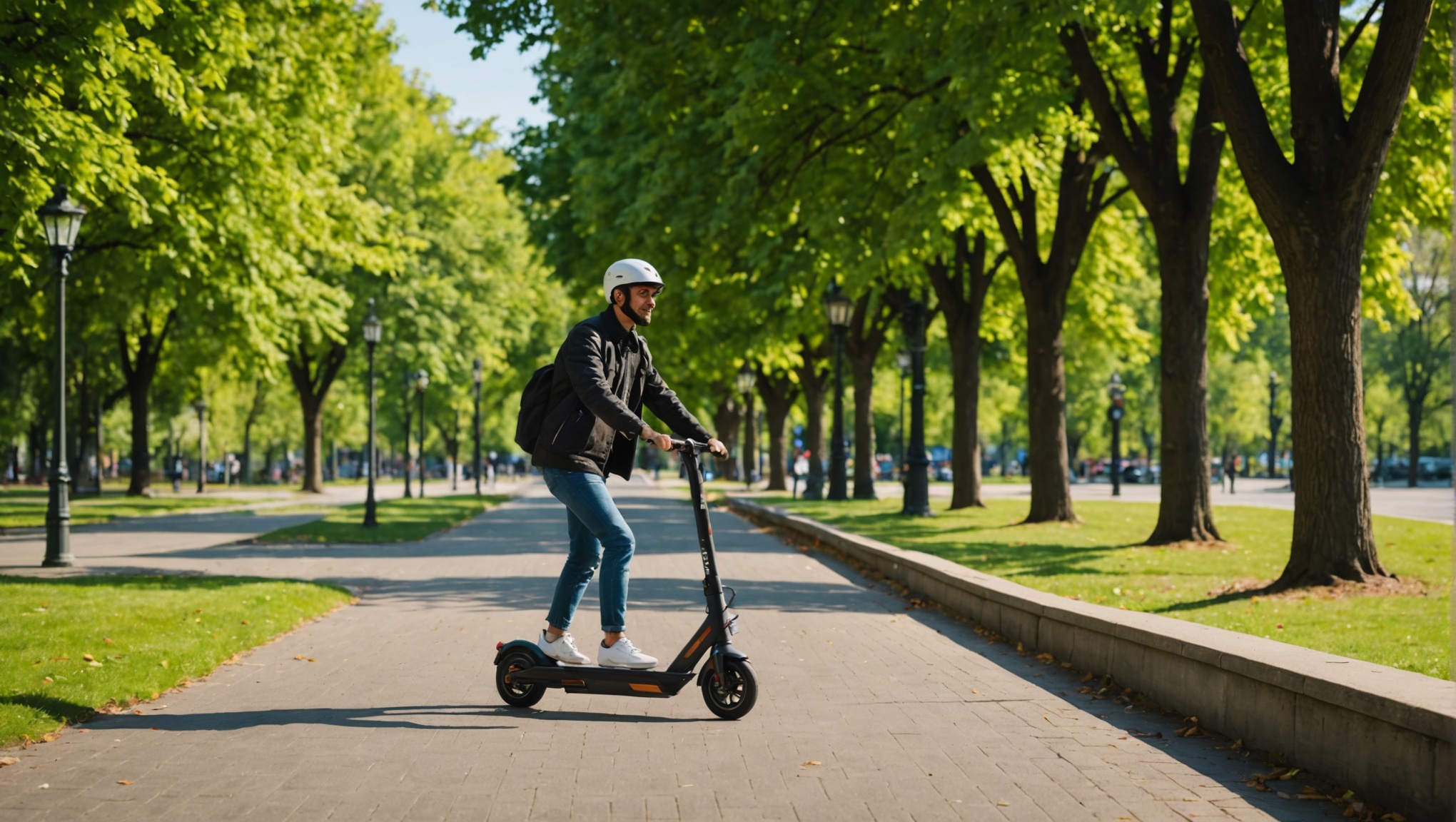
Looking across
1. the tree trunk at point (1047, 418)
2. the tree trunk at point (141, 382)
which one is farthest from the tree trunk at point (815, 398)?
the tree trunk at point (141, 382)

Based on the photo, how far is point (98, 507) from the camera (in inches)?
1205

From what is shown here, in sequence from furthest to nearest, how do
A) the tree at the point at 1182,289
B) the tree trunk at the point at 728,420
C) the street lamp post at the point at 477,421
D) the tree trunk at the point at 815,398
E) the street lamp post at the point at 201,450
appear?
the tree trunk at the point at 728,420 < the street lamp post at the point at 201,450 < the street lamp post at the point at 477,421 < the tree trunk at the point at 815,398 < the tree at the point at 1182,289

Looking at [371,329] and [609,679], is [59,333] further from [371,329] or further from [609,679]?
[609,679]

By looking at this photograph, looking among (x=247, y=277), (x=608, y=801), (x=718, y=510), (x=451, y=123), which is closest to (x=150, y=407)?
→ (x=451, y=123)

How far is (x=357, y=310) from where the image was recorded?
36.2 metres

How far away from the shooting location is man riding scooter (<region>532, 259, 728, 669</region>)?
6.14 metres

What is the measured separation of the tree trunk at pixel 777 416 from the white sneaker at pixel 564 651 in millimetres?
35902

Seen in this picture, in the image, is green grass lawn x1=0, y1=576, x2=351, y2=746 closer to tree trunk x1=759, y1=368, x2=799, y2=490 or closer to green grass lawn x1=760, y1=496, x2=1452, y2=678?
green grass lawn x1=760, y1=496, x2=1452, y2=678

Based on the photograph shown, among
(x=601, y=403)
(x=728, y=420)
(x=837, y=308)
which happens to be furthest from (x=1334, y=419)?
(x=728, y=420)

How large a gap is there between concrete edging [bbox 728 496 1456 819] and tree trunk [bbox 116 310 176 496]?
31.2 metres

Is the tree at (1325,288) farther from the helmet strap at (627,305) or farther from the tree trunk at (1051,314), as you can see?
the tree trunk at (1051,314)

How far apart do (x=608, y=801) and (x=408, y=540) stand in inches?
647

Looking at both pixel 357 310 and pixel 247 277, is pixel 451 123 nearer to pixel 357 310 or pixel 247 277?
pixel 357 310

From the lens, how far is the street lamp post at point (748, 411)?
137 feet
